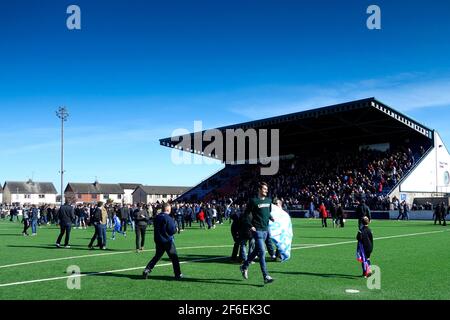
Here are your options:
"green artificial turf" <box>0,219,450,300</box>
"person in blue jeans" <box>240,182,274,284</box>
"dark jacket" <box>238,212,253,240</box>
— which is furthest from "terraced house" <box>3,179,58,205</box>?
"person in blue jeans" <box>240,182,274,284</box>

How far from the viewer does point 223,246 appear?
725 inches

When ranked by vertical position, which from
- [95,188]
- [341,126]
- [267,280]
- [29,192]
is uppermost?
[341,126]

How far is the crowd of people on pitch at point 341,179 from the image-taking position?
45.2 metres

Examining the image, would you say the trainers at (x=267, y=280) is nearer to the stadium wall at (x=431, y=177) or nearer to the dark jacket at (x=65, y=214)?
the dark jacket at (x=65, y=214)

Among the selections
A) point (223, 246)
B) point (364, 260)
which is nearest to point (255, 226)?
point (364, 260)

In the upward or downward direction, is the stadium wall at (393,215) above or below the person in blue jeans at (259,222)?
below

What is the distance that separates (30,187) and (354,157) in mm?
102265

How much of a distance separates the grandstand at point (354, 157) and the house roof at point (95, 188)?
230 ft

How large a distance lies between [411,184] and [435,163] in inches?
199

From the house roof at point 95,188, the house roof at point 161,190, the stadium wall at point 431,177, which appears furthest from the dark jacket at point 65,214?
the house roof at point 95,188

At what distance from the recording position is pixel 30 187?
423ft

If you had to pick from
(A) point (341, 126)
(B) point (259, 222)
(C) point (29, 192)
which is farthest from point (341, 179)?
(C) point (29, 192)

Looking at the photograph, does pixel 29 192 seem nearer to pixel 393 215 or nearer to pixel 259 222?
pixel 393 215
